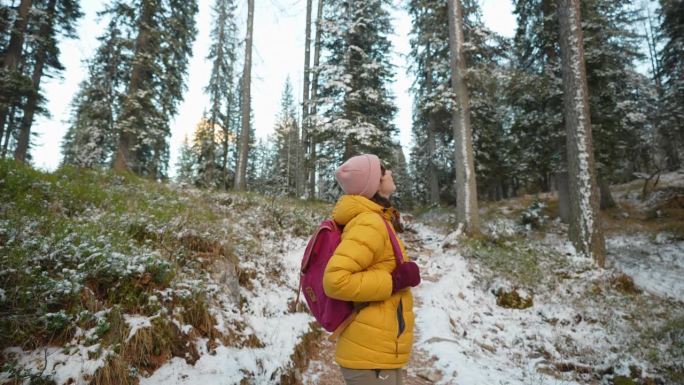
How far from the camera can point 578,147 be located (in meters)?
9.34

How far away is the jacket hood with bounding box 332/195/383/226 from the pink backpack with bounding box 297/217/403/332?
0.28ft

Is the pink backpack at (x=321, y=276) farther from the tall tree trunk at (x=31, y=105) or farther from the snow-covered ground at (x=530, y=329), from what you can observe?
the tall tree trunk at (x=31, y=105)

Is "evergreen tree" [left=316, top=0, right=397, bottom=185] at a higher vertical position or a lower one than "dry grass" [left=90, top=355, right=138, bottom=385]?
higher

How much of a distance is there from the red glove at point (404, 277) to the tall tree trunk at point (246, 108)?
563 inches

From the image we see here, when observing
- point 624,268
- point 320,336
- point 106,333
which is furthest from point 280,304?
point 624,268

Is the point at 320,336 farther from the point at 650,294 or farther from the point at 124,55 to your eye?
the point at 124,55

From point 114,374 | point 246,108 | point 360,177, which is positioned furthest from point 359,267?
point 246,108

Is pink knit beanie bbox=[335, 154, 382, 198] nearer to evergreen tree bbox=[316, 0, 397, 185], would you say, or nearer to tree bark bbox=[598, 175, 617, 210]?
evergreen tree bbox=[316, 0, 397, 185]

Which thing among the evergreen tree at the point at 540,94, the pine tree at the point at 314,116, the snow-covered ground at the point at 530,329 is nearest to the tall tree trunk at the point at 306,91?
the pine tree at the point at 314,116

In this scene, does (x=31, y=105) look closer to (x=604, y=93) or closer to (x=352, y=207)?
(x=352, y=207)

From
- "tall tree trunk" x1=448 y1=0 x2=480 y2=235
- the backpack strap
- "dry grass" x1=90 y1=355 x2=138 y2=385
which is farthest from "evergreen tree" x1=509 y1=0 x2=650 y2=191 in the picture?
"dry grass" x1=90 y1=355 x2=138 y2=385

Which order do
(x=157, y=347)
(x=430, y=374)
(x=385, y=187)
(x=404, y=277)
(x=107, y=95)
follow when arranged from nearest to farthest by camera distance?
(x=404, y=277) < (x=385, y=187) < (x=157, y=347) < (x=430, y=374) < (x=107, y=95)

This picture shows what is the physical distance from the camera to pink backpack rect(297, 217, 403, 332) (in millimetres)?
1959

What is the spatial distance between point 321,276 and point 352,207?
455 mm
